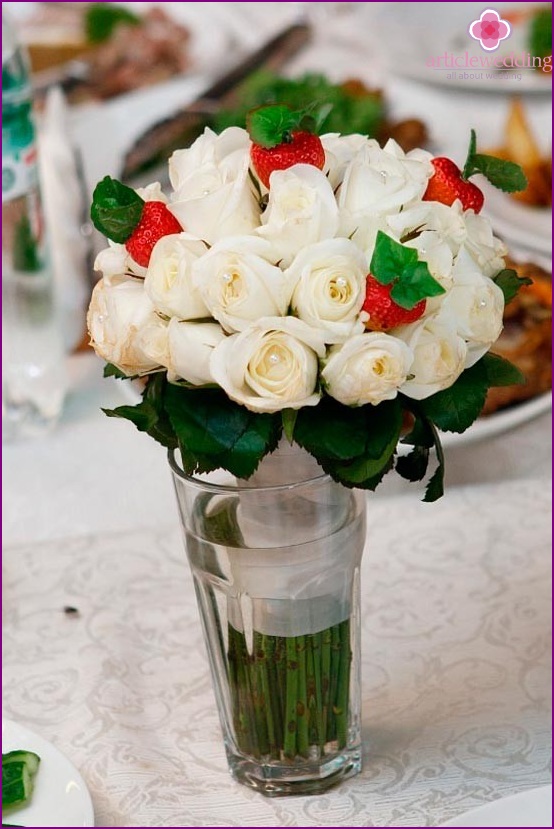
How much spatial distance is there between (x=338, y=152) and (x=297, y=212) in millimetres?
79

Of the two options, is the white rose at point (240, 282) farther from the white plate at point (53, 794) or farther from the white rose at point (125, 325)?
the white plate at point (53, 794)

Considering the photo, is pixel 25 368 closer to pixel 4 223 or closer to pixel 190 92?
pixel 4 223

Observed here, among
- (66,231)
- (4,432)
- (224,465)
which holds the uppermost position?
(224,465)

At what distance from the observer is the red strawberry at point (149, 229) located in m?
0.56

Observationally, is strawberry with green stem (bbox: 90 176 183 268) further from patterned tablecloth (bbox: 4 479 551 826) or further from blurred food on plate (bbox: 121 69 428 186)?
blurred food on plate (bbox: 121 69 428 186)

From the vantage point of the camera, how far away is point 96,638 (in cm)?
85

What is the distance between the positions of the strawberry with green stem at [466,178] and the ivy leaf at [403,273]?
8 centimetres

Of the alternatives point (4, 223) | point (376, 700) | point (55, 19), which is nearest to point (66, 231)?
point (4, 223)

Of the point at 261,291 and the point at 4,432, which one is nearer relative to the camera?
the point at 261,291

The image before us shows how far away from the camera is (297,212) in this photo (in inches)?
20.6

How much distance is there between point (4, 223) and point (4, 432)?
220mm

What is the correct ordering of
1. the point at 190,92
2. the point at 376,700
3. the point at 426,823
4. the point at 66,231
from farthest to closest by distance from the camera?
the point at 190,92, the point at 66,231, the point at 376,700, the point at 426,823

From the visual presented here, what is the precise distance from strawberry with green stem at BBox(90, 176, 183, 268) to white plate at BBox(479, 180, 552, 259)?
762 mm

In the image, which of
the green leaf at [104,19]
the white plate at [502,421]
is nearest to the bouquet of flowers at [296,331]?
the white plate at [502,421]
